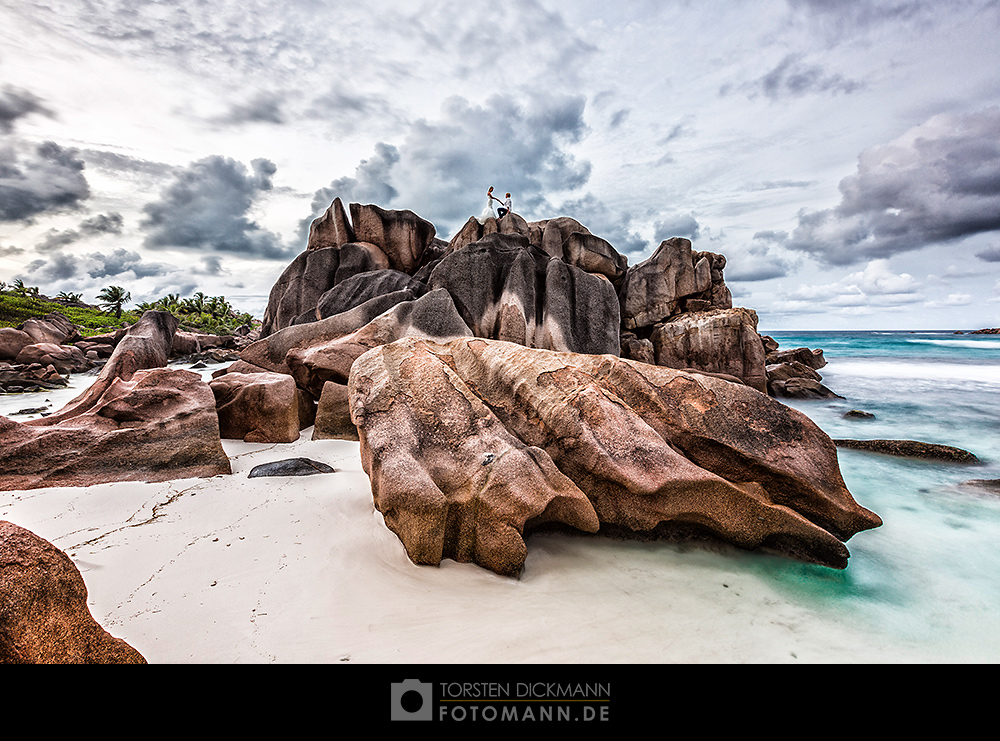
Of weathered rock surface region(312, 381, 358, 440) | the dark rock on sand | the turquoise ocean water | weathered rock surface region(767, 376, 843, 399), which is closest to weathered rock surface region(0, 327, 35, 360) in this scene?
weathered rock surface region(312, 381, 358, 440)

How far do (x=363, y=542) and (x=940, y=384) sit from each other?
30.1 metres

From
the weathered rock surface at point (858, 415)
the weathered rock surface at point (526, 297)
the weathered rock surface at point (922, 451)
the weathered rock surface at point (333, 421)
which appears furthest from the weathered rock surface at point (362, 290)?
the weathered rock surface at point (858, 415)

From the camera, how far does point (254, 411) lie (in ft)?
23.3

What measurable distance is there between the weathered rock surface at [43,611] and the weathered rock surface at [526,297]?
425 inches

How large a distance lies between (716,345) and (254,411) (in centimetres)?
1725

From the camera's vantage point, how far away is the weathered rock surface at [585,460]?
3592mm

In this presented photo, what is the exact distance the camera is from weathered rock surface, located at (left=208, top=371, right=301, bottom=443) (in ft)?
23.2

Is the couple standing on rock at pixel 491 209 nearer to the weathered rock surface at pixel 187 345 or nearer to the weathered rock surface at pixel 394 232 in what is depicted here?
the weathered rock surface at pixel 394 232

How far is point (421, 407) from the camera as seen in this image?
177 inches

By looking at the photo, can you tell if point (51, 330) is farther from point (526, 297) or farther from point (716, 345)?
point (716, 345)
